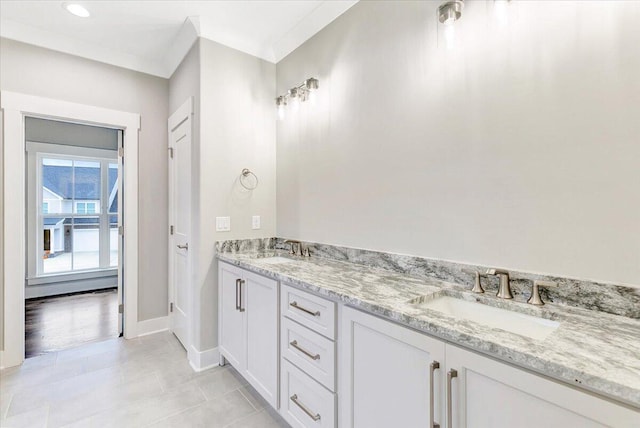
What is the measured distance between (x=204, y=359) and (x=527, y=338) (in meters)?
2.34

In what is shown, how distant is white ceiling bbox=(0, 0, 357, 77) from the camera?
7.23ft

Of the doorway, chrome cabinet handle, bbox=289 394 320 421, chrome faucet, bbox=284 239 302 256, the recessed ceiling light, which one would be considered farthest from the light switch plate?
the doorway

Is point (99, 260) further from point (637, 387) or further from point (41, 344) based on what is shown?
point (637, 387)

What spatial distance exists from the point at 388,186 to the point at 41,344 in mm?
3578

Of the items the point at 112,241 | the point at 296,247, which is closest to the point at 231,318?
the point at 296,247

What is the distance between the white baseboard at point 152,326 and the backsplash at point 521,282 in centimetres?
211

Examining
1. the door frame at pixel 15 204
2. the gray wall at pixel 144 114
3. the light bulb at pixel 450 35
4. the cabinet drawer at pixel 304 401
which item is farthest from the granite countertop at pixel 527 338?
the door frame at pixel 15 204

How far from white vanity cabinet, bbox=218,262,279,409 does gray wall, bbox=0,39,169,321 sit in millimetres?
1182

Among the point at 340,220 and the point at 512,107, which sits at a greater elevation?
the point at 512,107

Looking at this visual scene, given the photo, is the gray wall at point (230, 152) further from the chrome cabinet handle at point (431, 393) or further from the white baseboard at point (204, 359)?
the chrome cabinet handle at point (431, 393)

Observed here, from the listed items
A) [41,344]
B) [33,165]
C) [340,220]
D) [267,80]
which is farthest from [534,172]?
[33,165]

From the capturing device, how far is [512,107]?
1.29m

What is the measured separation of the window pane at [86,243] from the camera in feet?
15.6

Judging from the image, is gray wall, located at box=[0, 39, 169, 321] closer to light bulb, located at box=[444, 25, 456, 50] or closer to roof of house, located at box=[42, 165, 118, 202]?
roof of house, located at box=[42, 165, 118, 202]
